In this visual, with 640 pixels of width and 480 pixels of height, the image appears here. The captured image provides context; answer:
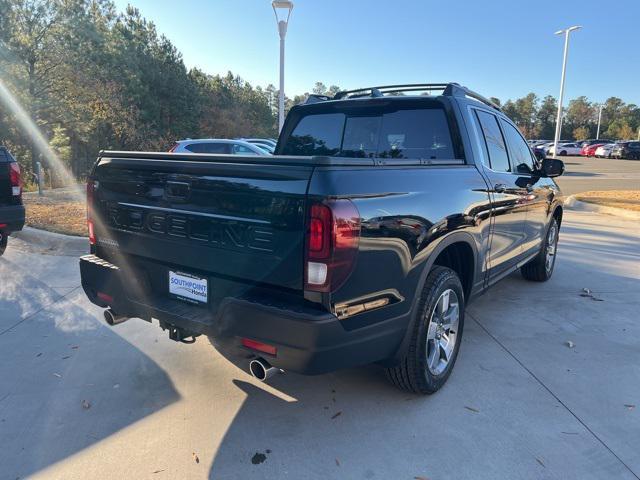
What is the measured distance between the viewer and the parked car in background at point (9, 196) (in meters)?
6.08

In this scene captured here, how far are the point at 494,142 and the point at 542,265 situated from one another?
2187 mm

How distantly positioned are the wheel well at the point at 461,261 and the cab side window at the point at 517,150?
4.80ft

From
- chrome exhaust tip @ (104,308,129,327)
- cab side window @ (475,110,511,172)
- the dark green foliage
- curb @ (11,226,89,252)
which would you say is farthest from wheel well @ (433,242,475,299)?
the dark green foliage

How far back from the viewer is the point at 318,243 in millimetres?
2197

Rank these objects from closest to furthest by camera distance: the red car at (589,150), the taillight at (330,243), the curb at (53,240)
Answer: the taillight at (330,243) < the curb at (53,240) < the red car at (589,150)

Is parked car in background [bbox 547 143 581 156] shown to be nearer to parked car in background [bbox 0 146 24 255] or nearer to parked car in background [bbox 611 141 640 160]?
parked car in background [bbox 611 141 640 160]

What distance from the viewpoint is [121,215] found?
3041 mm

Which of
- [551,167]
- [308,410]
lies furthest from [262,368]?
[551,167]

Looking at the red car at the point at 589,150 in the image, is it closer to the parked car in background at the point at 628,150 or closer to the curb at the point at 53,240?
the parked car in background at the point at 628,150

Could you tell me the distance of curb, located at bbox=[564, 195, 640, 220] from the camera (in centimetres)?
1132

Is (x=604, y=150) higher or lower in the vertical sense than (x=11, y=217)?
higher

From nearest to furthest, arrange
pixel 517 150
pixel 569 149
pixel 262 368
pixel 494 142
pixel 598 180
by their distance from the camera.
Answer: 1. pixel 262 368
2. pixel 494 142
3. pixel 517 150
4. pixel 598 180
5. pixel 569 149

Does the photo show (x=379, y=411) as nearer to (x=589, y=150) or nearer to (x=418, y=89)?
(x=418, y=89)

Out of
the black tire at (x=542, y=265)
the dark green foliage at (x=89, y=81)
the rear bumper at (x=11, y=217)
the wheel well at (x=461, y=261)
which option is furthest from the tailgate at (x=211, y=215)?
the dark green foliage at (x=89, y=81)
